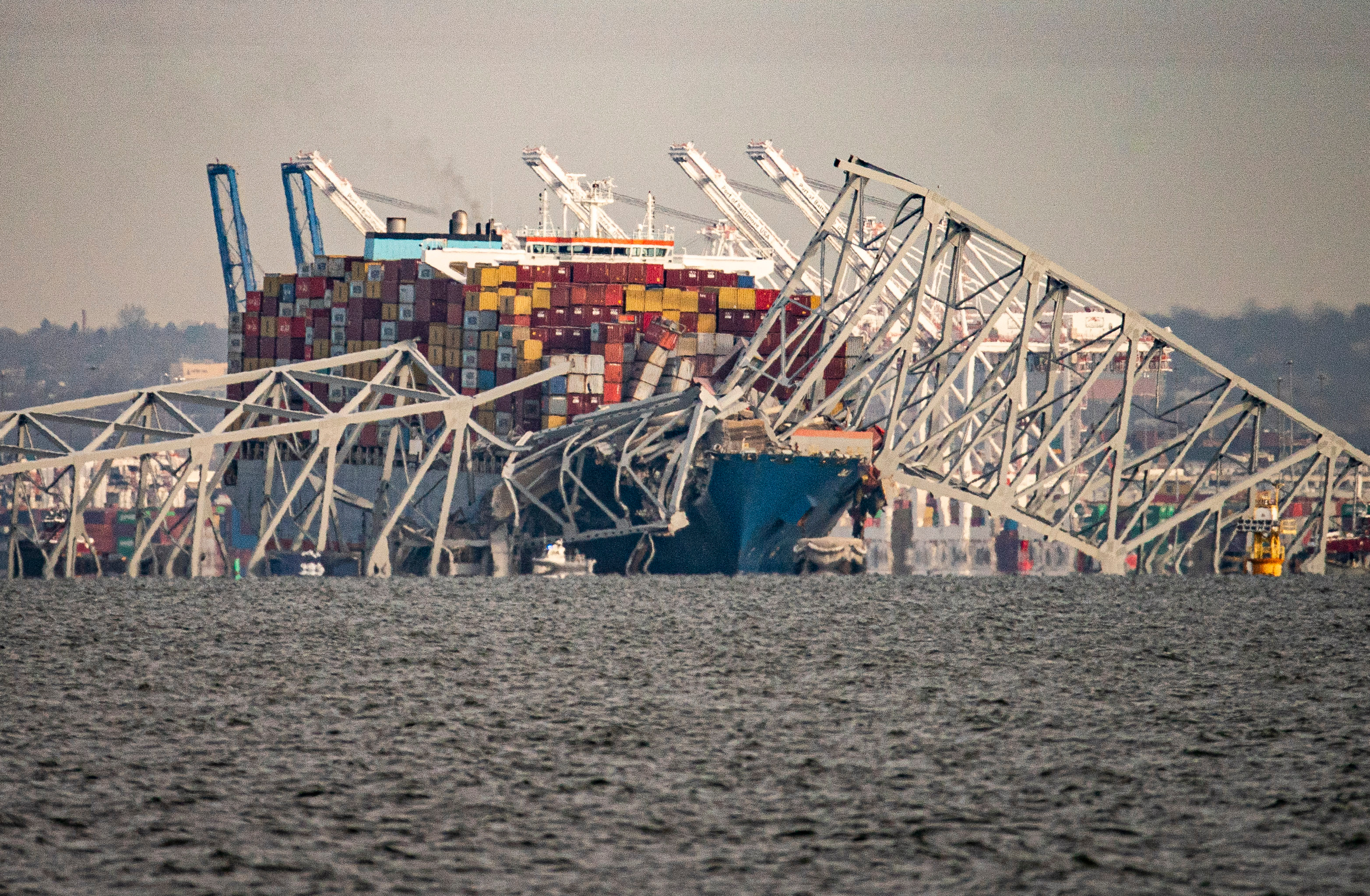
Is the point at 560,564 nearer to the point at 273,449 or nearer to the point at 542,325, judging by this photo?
the point at 542,325

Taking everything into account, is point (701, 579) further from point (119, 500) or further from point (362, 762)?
point (119, 500)

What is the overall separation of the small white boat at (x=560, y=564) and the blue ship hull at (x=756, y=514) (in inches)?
136

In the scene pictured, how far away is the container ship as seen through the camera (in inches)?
2532

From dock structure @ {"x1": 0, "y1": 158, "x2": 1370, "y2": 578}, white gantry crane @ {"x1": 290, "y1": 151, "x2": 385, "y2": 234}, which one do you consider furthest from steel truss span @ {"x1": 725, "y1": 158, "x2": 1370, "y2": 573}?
white gantry crane @ {"x1": 290, "y1": 151, "x2": 385, "y2": 234}

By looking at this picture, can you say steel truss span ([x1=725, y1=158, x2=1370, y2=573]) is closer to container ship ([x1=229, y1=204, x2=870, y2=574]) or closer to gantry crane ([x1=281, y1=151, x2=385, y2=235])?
container ship ([x1=229, y1=204, x2=870, y2=574])

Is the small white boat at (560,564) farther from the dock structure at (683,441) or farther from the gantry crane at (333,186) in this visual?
the gantry crane at (333,186)

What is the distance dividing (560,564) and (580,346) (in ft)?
32.5

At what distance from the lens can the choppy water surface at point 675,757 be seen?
760 inches

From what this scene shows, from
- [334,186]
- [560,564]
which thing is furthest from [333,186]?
[560,564]

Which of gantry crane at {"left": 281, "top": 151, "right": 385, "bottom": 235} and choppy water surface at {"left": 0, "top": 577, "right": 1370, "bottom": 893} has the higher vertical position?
gantry crane at {"left": 281, "top": 151, "right": 385, "bottom": 235}

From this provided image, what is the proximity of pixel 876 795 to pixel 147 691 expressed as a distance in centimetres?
1634

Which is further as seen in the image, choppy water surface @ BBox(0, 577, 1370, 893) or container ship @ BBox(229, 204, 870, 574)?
container ship @ BBox(229, 204, 870, 574)

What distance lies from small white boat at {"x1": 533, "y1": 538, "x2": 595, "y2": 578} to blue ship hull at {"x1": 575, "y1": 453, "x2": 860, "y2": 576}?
3.46 meters

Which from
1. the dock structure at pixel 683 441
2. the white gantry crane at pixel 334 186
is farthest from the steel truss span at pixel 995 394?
the white gantry crane at pixel 334 186
